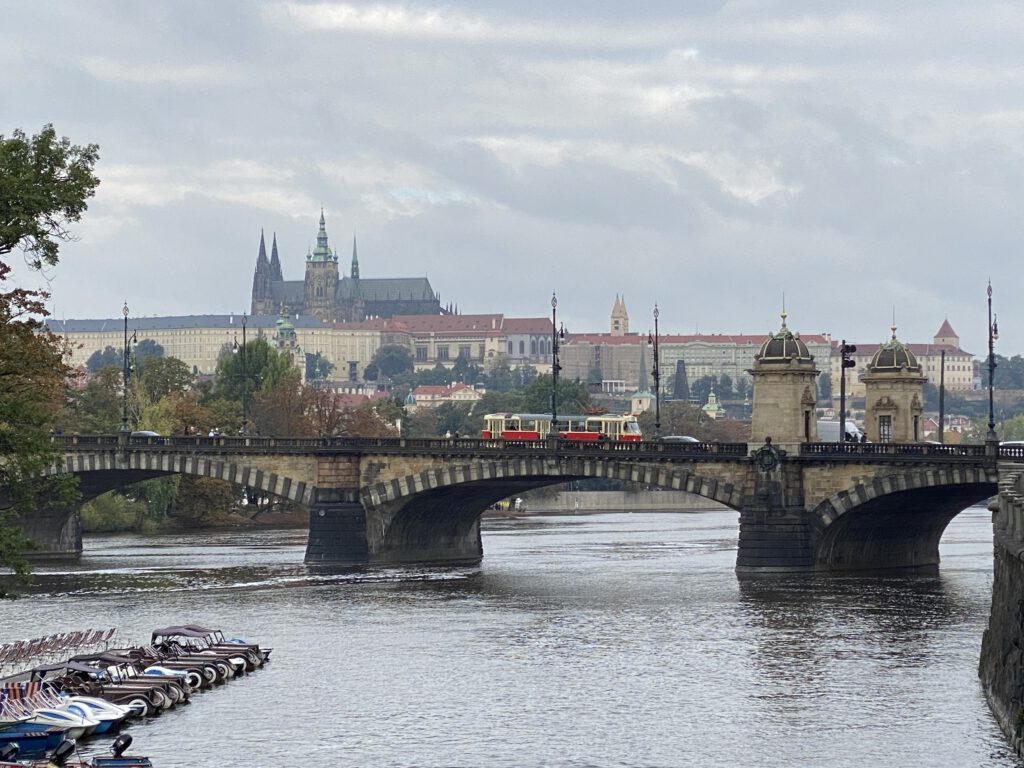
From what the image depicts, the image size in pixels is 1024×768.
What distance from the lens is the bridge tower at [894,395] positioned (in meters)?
121

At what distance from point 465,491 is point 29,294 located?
→ 201 feet

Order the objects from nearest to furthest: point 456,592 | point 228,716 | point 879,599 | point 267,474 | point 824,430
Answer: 1. point 228,716
2. point 879,599
3. point 456,592
4. point 267,474
5. point 824,430

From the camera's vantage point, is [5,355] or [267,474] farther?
[267,474]

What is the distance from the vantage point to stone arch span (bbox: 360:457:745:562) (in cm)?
10524

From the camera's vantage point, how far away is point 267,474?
11656 centimetres

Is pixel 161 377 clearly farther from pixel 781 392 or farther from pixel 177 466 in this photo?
pixel 781 392

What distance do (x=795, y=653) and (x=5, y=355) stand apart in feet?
102

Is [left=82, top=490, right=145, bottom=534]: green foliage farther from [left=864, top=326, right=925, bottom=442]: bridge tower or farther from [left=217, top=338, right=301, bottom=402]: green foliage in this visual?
[left=864, top=326, right=925, bottom=442]: bridge tower

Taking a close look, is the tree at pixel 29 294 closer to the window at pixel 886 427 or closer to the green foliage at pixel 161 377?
the window at pixel 886 427

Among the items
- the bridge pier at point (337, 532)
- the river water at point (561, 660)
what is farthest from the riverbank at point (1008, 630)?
the bridge pier at point (337, 532)

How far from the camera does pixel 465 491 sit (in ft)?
383

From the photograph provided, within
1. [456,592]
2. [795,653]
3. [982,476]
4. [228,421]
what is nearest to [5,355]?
→ [795,653]

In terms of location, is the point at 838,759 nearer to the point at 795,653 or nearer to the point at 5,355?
the point at 795,653

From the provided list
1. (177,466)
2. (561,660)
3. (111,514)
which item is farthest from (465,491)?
(111,514)
